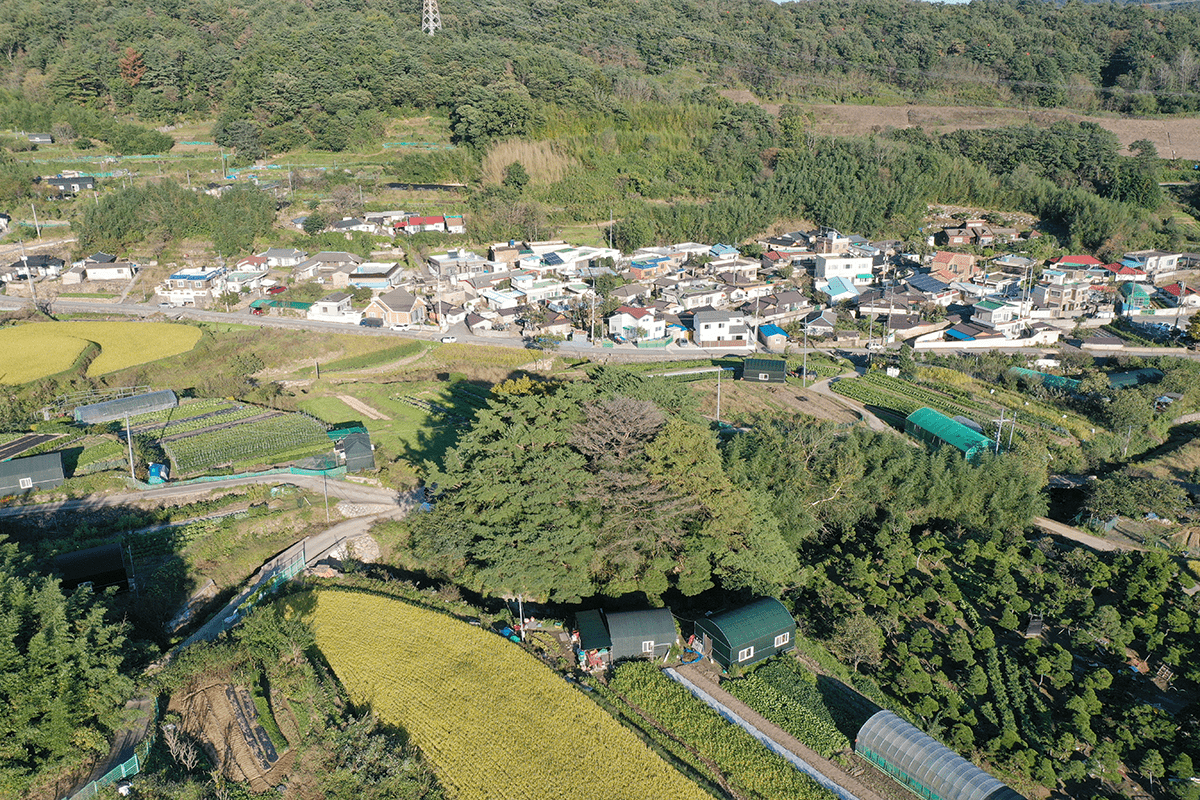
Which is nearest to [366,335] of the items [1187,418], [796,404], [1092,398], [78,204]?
[796,404]

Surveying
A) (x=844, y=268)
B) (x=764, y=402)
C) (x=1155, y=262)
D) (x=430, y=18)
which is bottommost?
(x=764, y=402)

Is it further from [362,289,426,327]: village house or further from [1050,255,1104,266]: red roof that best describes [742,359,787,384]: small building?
[1050,255,1104,266]: red roof

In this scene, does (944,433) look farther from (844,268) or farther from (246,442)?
(246,442)

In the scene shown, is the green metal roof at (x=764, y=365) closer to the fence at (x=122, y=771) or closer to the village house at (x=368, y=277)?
the village house at (x=368, y=277)

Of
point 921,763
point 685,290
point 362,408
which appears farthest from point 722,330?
point 921,763

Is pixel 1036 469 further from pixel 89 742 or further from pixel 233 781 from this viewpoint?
pixel 89 742

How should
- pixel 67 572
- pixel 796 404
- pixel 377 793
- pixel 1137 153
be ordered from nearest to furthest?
pixel 377 793 < pixel 67 572 < pixel 796 404 < pixel 1137 153
